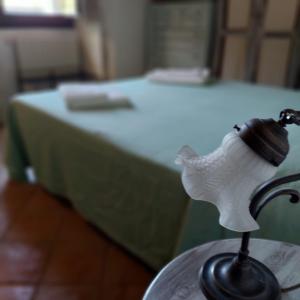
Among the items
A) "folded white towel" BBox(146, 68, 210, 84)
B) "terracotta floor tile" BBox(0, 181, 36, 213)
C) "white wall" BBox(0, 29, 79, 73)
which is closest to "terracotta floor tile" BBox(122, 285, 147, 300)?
"terracotta floor tile" BBox(0, 181, 36, 213)

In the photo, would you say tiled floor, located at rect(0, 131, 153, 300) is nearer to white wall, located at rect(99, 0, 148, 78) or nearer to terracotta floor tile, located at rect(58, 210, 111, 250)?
terracotta floor tile, located at rect(58, 210, 111, 250)

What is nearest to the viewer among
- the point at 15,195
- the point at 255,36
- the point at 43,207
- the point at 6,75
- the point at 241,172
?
the point at 241,172

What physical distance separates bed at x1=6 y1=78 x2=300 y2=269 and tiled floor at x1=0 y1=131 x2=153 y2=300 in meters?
0.12

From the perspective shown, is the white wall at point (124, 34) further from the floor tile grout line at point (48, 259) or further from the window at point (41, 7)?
the floor tile grout line at point (48, 259)

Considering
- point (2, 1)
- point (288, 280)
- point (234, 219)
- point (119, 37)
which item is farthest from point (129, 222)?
point (2, 1)

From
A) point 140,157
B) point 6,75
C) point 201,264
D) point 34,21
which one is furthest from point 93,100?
point 34,21

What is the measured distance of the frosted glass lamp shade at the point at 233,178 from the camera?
1.33 feet

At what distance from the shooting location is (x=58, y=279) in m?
1.19

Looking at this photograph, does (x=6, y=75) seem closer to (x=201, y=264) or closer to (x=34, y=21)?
(x=34, y=21)

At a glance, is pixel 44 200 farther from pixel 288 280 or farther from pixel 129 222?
pixel 288 280

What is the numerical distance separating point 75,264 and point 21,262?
23 centimetres

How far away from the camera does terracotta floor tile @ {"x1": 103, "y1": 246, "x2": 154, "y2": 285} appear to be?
3.91 ft

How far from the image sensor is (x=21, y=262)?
1272mm

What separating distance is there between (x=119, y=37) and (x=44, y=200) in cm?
207
